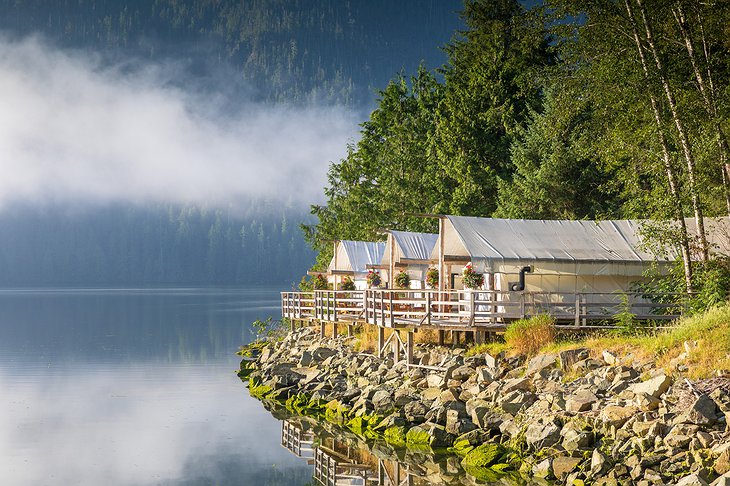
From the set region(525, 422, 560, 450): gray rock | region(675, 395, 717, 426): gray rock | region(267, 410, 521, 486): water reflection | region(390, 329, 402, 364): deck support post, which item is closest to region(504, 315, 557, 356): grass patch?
region(267, 410, 521, 486): water reflection

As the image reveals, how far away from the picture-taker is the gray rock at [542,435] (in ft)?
64.9

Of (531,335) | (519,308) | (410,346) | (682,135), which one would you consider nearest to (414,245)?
(410,346)

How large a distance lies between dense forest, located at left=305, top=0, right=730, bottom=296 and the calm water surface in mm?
12519

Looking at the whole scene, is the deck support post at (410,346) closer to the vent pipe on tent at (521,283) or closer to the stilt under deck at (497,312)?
the stilt under deck at (497,312)

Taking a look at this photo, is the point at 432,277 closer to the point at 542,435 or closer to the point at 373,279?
the point at 373,279

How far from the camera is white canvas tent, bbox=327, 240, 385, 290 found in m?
47.3

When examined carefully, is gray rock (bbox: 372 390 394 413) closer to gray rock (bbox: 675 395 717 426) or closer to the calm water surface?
the calm water surface

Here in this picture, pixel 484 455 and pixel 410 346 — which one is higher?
pixel 410 346

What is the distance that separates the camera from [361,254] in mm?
48344

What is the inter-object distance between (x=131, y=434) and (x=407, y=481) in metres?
11.9

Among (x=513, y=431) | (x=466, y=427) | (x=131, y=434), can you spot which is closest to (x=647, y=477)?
(x=513, y=431)

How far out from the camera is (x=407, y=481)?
21.4m

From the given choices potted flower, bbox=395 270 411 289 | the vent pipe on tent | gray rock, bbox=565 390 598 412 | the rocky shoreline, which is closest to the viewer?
the rocky shoreline

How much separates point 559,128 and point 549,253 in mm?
4516
